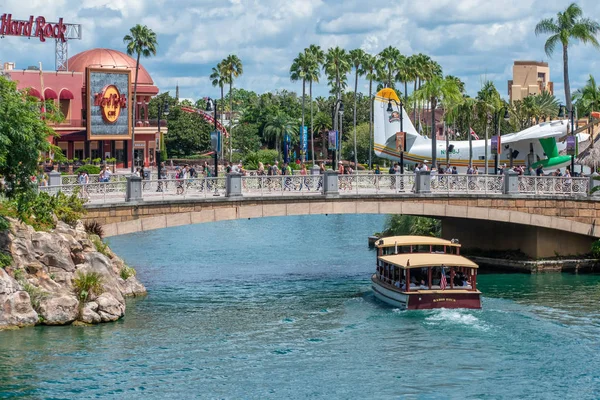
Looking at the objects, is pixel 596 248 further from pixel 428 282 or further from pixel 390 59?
pixel 390 59

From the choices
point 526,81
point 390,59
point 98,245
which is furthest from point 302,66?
point 98,245

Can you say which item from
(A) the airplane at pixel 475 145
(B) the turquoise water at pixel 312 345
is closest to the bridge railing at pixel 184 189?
(B) the turquoise water at pixel 312 345

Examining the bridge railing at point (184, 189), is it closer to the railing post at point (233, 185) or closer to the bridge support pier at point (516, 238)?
the railing post at point (233, 185)

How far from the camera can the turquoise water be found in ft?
104

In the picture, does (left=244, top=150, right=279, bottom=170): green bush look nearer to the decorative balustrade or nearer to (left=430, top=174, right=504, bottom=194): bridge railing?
the decorative balustrade

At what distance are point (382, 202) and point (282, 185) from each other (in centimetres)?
538

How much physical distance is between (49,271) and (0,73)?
8.32m

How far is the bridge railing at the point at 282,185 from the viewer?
49125 millimetres

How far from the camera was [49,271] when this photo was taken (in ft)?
131

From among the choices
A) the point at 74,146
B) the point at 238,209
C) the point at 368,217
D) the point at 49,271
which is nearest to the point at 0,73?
the point at 49,271

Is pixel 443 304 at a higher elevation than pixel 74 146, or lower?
lower

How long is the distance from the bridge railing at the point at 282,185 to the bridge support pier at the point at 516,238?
12582 mm

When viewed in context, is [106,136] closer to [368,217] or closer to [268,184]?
[368,217]

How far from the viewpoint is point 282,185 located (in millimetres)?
49375
